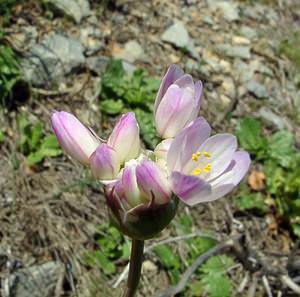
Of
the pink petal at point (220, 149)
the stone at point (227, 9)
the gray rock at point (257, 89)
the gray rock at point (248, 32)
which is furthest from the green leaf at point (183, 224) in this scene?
the stone at point (227, 9)

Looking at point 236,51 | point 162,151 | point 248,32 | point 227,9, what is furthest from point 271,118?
point 162,151

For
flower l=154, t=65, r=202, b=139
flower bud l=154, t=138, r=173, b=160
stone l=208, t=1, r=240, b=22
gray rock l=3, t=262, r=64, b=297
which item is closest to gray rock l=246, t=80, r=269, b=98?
stone l=208, t=1, r=240, b=22

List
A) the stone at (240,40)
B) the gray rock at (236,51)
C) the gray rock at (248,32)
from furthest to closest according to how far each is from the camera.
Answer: the gray rock at (248,32) < the stone at (240,40) < the gray rock at (236,51)

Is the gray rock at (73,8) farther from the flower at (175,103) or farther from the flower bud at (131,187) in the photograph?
the flower bud at (131,187)

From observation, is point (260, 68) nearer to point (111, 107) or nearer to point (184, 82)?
point (111, 107)

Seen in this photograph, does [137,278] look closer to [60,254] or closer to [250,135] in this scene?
[60,254]
